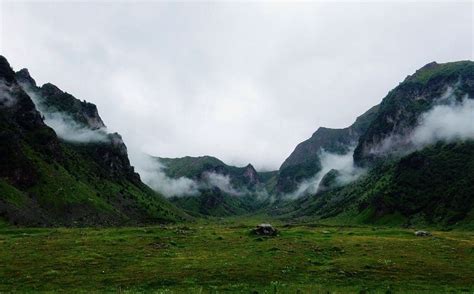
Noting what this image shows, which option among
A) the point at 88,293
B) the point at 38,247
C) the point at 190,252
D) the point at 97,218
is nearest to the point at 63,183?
the point at 97,218

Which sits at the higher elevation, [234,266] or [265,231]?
[265,231]

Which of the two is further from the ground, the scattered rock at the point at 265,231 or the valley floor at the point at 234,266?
the scattered rock at the point at 265,231

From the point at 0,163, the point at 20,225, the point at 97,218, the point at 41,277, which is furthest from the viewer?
the point at 97,218

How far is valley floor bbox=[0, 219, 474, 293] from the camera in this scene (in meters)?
42.0

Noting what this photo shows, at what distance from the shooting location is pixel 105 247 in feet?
216

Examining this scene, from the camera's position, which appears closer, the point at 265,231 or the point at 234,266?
the point at 234,266

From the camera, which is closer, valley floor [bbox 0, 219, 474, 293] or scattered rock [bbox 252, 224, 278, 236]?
valley floor [bbox 0, 219, 474, 293]

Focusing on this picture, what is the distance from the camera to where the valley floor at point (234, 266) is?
42.0 meters

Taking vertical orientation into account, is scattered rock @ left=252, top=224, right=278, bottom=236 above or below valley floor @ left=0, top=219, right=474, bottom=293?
above

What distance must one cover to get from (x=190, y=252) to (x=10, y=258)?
2471 centimetres

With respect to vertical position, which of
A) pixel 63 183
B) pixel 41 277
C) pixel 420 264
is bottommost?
pixel 420 264

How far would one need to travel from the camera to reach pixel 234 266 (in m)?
51.1

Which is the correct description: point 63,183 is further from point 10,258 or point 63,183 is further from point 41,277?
point 41,277

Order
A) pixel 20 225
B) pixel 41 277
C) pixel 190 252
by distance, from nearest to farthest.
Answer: pixel 41 277
pixel 190 252
pixel 20 225
